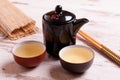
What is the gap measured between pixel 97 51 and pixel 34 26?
1.03 feet

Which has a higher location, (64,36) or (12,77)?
(64,36)

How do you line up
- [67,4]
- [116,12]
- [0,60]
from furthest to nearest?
[67,4] → [116,12] → [0,60]

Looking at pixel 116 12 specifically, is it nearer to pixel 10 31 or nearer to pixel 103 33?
pixel 103 33

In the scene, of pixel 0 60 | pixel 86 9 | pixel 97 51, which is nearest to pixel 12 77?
pixel 0 60

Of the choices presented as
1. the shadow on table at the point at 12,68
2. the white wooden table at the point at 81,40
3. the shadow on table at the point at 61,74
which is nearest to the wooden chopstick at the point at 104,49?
the white wooden table at the point at 81,40

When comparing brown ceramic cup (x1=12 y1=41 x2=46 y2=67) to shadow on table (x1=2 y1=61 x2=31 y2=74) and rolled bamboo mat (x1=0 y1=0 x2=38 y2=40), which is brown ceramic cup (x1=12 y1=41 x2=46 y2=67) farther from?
rolled bamboo mat (x1=0 y1=0 x2=38 y2=40)

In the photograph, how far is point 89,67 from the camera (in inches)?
30.7

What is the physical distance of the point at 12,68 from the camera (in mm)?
843

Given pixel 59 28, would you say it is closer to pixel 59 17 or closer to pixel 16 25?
pixel 59 17

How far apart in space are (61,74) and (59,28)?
15cm

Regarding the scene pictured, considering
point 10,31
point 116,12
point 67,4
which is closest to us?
point 10,31

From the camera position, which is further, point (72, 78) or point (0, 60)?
point (0, 60)

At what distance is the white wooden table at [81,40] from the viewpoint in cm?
80

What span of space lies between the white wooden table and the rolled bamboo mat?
0.02 m
